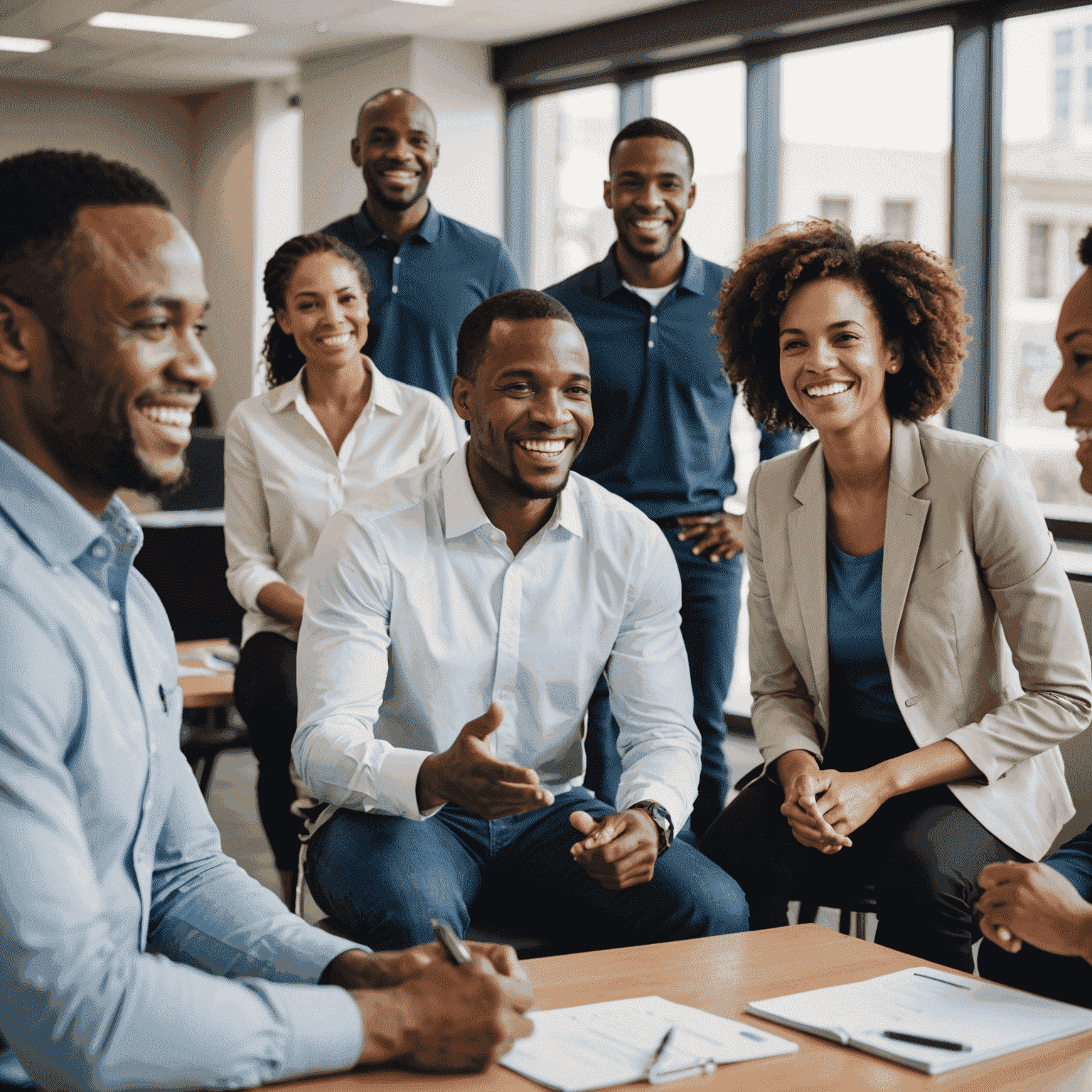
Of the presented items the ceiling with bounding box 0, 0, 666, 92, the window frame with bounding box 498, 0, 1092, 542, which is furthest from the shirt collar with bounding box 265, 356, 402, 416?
the ceiling with bounding box 0, 0, 666, 92

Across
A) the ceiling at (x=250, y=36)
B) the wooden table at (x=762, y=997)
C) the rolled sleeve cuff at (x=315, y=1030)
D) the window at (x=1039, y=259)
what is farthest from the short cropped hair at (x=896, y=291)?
the ceiling at (x=250, y=36)

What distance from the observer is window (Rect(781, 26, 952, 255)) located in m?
5.38

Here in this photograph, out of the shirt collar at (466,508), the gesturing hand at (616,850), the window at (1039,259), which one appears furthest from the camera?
the window at (1039,259)

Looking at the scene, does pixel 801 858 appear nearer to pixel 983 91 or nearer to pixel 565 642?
pixel 565 642

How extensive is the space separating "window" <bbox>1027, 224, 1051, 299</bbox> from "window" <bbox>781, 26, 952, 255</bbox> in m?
0.33

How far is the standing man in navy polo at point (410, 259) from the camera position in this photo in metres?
3.69

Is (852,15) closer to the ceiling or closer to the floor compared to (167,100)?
closer to the floor

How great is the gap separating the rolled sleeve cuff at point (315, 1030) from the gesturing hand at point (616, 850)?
26.6 inches

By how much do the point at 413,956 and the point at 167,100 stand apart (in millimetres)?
9560

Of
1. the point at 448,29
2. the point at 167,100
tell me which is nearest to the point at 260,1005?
the point at 448,29

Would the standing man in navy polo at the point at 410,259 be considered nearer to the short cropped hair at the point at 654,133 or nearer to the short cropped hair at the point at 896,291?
the short cropped hair at the point at 654,133

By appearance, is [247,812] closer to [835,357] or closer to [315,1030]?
[835,357]

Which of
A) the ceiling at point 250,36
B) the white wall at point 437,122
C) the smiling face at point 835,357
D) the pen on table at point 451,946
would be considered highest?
the ceiling at point 250,36

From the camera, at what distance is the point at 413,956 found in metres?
1.28
